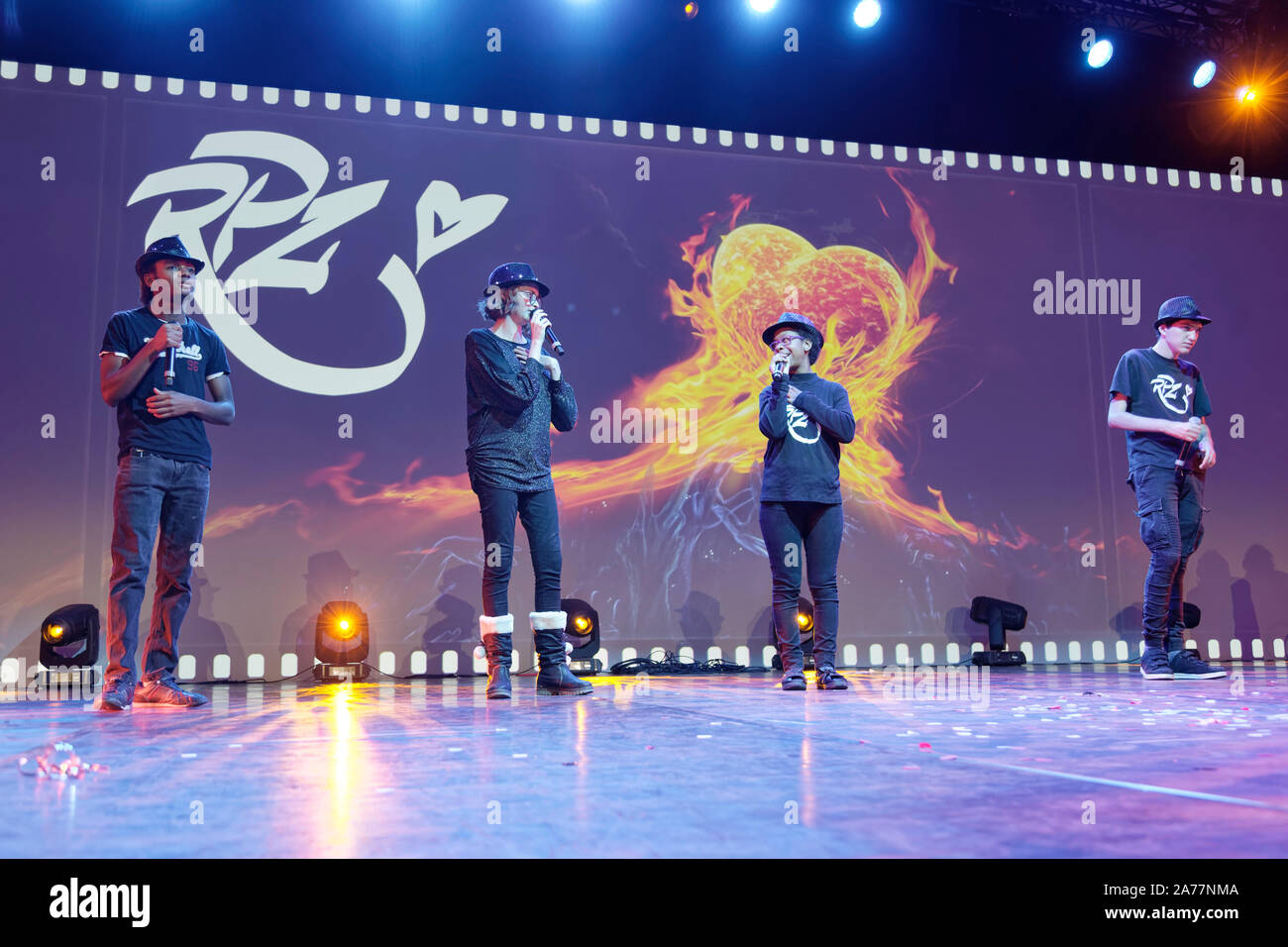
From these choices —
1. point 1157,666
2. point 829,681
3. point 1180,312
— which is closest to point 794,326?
point 829,681

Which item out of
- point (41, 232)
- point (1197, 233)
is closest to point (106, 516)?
point (41, 232)

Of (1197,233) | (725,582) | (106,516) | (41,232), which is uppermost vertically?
(1197,233)

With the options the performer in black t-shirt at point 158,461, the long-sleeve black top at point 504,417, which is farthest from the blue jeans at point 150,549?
the long-sleeve black top at point 504,417

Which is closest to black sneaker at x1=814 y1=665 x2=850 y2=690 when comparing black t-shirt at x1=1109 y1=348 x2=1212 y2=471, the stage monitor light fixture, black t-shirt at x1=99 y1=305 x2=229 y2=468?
black t-shirt at x1=1109 y1=348 x2=1212 y2=471

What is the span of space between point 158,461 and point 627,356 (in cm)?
338

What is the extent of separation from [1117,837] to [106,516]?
5559 mm

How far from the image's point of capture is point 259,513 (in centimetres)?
561

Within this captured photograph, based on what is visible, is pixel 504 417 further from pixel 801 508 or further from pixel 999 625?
pixel 999 625

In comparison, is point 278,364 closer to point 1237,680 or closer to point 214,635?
point 214,635

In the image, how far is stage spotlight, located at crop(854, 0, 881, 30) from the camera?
20.2ft

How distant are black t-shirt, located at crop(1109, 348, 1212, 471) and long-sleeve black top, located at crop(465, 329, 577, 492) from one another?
8.45ft

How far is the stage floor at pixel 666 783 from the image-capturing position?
1.19 m
